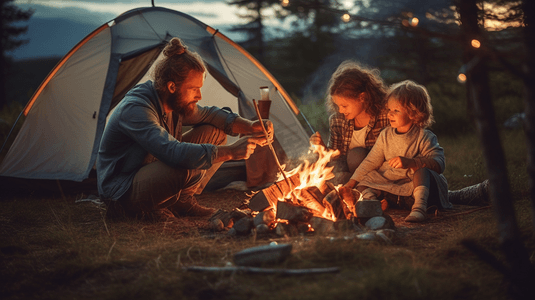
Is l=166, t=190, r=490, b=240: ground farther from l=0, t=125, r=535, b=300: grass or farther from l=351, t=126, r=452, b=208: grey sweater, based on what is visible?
l=351, t=126, r=452, b=208: grey sweater

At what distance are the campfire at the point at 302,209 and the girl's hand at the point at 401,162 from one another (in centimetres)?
39

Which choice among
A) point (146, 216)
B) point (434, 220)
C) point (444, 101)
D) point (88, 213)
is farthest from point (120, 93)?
point (444, 101)

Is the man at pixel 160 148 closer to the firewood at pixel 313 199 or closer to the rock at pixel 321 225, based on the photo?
the firewood at pixel 313 199

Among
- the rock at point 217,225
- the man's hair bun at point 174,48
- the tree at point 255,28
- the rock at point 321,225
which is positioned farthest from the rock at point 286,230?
the tree at point 255,28

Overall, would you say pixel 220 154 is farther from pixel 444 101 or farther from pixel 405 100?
pixel 444 101

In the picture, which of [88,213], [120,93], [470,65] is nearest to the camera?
[470,65]

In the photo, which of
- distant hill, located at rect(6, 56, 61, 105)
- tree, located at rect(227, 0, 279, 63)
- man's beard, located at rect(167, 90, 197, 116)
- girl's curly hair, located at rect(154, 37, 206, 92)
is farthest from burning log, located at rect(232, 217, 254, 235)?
distant hill, located at rect(6, 56, 61, 105)

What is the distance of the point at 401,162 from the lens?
10.3ft

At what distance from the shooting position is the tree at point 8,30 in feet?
Result: 46.8

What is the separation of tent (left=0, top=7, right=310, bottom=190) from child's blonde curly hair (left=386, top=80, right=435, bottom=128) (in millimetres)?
1660

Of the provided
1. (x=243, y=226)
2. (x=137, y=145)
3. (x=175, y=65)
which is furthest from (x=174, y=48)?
(x=243, y=226)

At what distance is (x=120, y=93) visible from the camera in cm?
442

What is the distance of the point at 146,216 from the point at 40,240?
30.2 inches

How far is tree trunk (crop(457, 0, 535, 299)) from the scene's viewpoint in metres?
1.68
